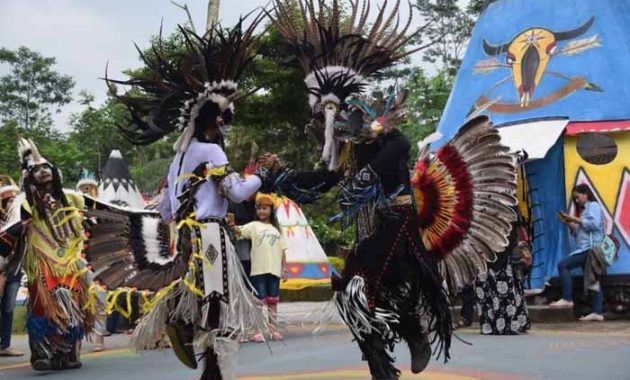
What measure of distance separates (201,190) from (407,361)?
7.91 feet

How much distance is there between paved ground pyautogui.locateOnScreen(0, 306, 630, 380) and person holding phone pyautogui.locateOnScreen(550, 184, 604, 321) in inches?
47.8

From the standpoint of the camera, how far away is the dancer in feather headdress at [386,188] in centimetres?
471

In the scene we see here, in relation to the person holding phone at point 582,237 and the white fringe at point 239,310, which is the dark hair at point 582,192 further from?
the white fringe at point 239,310

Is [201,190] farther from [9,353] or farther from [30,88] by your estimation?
[30,88]

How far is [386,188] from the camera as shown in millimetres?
4805

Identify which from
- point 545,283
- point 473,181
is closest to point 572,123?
point 545,283

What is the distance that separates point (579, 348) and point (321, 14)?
368 cm

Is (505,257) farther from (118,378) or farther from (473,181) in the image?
(118,378)

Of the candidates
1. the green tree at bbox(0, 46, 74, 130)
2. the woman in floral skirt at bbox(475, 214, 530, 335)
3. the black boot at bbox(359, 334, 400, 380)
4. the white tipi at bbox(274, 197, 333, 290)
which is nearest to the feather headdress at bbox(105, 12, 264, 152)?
the black boot at bbox(359, 334, 400, 380)

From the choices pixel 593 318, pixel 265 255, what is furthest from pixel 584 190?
pixel 265 255

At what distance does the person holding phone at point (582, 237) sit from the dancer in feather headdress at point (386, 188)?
4.69 meters

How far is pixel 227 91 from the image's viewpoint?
482 cm

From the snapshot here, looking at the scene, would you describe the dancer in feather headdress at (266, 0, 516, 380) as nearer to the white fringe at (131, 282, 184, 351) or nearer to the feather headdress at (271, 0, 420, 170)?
the feather headdress at (271, 0, 420, 170)

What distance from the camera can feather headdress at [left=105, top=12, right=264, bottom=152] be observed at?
4.76 m
